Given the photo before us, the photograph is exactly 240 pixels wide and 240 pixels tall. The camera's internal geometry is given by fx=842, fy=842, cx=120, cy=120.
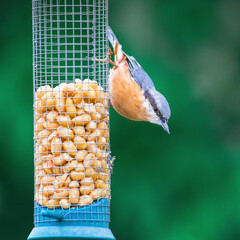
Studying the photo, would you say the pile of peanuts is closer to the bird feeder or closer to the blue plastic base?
the bird feeder

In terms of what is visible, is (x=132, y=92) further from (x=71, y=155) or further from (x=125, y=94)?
(x=71, y=155)

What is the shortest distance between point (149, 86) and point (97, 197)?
1.26m

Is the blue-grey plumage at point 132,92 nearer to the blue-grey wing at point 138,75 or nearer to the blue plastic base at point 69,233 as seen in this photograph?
the blue-grey wing at point 138,75

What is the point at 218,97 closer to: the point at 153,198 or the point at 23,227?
the point at 153,198

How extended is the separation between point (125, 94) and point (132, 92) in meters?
0.09

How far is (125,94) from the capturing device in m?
6.41

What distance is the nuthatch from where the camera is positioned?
6.38 meters

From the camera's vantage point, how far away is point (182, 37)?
942 cm

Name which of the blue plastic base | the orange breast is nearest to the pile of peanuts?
the blue plastic base

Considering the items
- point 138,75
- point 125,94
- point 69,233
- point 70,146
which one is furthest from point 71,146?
point 138,75

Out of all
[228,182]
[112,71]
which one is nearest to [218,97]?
[228,182]

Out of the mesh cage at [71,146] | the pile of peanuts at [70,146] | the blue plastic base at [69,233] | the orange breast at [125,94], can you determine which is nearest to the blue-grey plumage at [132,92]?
the orange breast at [125,94]

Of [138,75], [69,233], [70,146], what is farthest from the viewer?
[138,75]

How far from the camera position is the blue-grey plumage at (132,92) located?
20.9 ft
